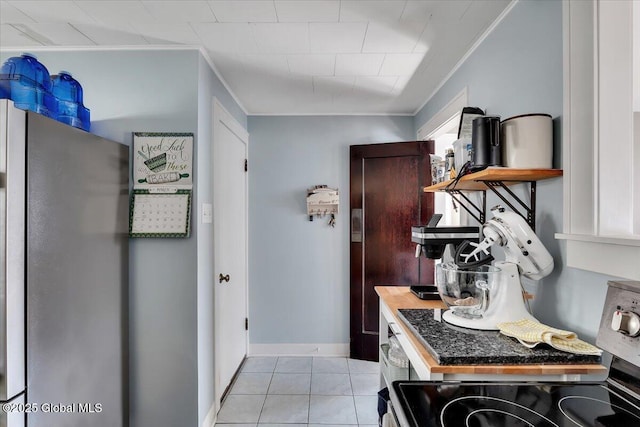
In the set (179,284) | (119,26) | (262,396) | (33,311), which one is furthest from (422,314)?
(119,26)

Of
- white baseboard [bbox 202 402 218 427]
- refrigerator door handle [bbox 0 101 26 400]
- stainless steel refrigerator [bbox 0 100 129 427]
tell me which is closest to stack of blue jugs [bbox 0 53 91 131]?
stainless steel refrigerator [bbox 0 100 129 427]

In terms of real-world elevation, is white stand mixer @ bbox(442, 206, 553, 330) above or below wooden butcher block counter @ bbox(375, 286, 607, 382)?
above

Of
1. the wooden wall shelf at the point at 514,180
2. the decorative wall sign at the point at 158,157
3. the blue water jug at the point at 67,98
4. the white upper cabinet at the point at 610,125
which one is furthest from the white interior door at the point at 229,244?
the white upper cabinet at the point at 610,125

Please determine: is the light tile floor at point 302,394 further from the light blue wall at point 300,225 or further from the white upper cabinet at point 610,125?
the white upper cabinet at point 610,125

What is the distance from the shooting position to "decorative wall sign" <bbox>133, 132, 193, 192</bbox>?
5.77 ft

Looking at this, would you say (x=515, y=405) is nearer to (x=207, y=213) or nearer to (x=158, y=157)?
(x=207, y=213)

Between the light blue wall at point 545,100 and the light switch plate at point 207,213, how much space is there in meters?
1.65

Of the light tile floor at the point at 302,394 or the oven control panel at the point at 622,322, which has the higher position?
the oven control panel at the point at 622,322

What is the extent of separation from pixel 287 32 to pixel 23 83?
1.19 m

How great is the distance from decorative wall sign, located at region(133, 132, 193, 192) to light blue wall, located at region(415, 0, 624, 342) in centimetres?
168

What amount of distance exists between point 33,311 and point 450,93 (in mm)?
2514

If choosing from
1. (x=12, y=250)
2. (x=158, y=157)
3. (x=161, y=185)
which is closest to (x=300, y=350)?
(x=161, y=185)

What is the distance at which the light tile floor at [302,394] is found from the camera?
2.08 m

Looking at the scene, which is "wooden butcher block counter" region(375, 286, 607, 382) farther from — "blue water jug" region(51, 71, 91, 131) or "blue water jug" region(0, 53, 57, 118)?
"blue water jug" region(51, 71, 91, 131)
